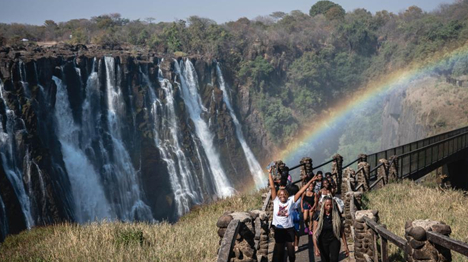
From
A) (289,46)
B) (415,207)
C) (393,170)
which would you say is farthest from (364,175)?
(289,46)

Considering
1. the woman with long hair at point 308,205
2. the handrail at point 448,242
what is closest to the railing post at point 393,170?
the woman with long hair at point 308,205

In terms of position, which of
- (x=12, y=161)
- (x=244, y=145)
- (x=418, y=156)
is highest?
(x=418, y=156)

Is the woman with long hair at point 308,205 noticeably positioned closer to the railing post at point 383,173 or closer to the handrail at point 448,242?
the handrail at point 448,242

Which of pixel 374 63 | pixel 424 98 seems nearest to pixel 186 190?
pixel 424 98

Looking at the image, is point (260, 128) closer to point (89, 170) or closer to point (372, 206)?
point (89, 170)

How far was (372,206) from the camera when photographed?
16344mm

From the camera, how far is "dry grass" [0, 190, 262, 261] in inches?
411

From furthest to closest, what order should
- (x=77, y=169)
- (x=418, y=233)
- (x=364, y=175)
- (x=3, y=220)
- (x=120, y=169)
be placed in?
(x=120, y=169)
(x=77, y=169)
(x=3, y=220)
(x=364, y=175)
(x=418, y=233)

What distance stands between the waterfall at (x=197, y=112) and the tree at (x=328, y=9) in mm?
80138

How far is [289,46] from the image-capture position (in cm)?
10300

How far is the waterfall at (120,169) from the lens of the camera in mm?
52469

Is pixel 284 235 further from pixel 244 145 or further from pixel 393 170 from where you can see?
pixel 244 145

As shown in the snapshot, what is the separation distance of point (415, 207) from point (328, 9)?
140 metres

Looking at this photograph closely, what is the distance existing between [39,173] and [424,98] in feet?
155
